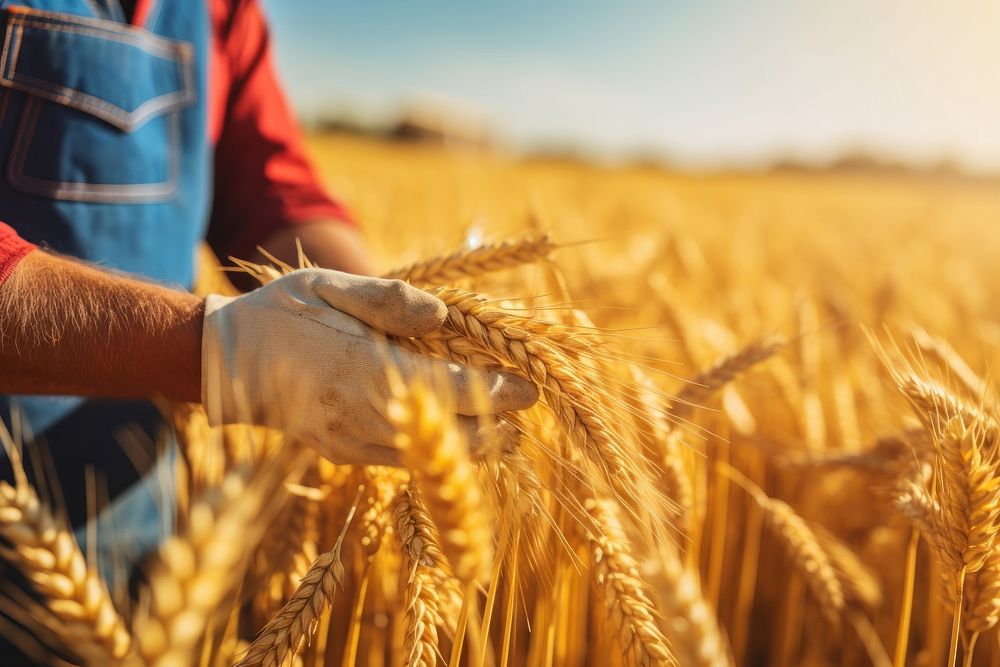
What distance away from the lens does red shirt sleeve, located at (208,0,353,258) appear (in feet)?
4.84

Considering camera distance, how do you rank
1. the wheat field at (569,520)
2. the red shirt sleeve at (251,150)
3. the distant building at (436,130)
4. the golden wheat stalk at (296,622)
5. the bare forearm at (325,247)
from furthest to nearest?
1. the distant building at (436,130)
2. the red shirt sleeve at (251,150)
3. the bare forearm at (325,247)
4. the golden wheat stalk at (296,622)
5. the wheat field at (569,520)

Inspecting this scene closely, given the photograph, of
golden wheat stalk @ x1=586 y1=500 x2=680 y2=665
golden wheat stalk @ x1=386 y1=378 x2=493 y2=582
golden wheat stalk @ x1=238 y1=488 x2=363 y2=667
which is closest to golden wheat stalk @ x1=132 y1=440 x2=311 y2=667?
golden wheat stalk @ x1=386 y1=378 x2=493 y2=582

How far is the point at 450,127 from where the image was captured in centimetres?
4275

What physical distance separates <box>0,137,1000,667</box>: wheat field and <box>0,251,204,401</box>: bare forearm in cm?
14

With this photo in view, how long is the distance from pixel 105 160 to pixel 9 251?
481 mm

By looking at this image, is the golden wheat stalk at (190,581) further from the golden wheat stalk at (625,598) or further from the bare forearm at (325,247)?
the bare forearm at (325,247)

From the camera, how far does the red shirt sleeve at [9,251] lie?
0.75 m

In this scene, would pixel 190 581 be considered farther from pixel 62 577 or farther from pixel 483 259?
pixel 483 259

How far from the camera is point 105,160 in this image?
117 cm

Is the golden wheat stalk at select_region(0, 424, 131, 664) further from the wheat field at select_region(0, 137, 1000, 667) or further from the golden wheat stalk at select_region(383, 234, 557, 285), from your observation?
the golden wheat stalk at select_region(383, 234, 557, 285)

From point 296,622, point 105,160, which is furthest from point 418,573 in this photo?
point 105,160

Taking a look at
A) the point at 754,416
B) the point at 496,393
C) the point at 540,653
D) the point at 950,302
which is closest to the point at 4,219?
the point at 496,393

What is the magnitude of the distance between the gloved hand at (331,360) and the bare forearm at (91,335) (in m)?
0.05

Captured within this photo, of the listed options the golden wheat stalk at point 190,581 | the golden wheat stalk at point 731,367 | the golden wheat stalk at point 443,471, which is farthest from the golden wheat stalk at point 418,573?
the golden wheat stalk at point 731,367
